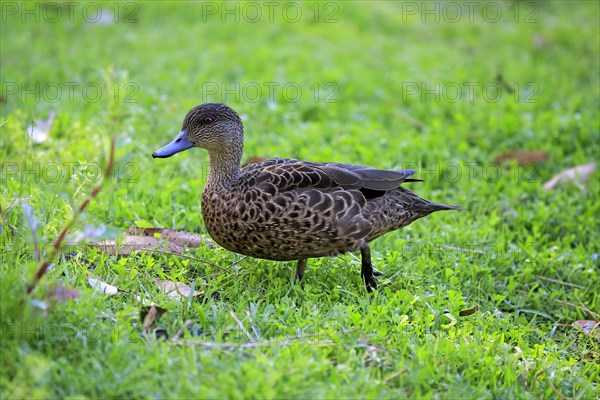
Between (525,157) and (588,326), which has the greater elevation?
(525,157)

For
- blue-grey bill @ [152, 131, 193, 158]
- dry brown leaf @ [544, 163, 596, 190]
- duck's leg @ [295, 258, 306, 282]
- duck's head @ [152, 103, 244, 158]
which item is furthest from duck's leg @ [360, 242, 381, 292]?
dry brown leaf @ [544, 163, 596, 190]

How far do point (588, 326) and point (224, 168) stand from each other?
7.85 feet

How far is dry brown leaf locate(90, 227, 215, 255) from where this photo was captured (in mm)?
4434

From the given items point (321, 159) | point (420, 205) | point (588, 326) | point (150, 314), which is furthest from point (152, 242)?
point (588, 326)

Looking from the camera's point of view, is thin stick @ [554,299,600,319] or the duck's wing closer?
the duck's wing

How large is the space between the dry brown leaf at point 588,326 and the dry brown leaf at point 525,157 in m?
2.22

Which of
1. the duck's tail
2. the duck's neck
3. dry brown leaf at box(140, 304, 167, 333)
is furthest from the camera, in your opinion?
the duck's tail

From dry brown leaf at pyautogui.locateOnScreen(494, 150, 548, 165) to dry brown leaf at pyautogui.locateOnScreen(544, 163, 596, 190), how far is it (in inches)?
11.4

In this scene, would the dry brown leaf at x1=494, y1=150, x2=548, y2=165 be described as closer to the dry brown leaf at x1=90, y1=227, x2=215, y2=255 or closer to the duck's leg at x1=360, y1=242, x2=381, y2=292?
the duck's leg at x1=360, y1=242, x2=381, y2=292

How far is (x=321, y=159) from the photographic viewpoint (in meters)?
6.16

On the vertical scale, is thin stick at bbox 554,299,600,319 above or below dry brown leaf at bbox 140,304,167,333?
below

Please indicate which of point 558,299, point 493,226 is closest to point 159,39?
point 493,226

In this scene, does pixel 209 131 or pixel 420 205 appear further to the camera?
pixel 420 205

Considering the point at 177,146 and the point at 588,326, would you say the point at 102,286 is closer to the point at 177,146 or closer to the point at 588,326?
the point at 177,146
